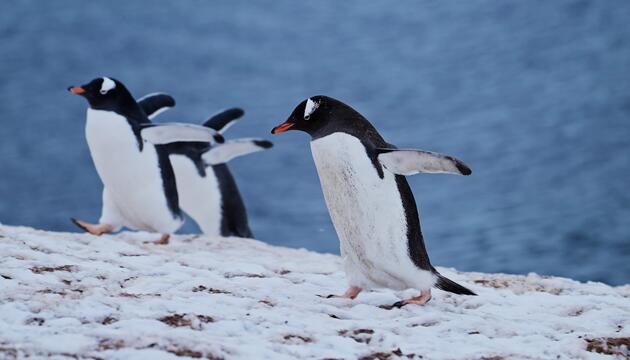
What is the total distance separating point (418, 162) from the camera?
2.90 m

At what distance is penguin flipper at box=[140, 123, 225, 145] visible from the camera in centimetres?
459

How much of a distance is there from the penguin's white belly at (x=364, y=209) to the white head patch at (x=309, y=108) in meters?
0.09

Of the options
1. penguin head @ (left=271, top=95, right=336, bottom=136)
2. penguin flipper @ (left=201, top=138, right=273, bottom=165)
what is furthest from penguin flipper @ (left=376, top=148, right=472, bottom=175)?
penguin flipper @ (left=201, top=138, right=273, bottom=165)

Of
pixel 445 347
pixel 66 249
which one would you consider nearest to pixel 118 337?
pixel 445 347

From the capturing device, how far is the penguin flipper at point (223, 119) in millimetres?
6254

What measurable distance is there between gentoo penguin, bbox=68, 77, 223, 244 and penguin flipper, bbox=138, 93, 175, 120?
0.96 m

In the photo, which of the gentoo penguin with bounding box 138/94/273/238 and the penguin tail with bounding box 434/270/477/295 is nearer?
the penguin tail with bounding box 434/270/477/295

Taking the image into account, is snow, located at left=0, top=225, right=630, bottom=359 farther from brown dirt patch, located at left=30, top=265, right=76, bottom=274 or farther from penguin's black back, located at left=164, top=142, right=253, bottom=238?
penguin's black back, located at left=164, top=142, right=253, bottom=238

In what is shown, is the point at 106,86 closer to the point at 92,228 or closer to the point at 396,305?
the point at 92,228

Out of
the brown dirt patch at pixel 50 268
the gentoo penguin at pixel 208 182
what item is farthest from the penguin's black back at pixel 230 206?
the brown dirt patch at pixel 50 268

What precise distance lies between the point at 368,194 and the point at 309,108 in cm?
35

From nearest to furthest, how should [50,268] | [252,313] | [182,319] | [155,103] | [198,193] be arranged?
[182,319] < [252,313] < [50,268] < [155,103] < [198,193]

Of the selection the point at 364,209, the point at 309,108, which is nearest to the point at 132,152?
the point at 309,108

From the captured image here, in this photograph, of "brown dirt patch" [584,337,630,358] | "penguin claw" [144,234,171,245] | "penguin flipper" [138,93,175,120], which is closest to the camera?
"brown dirt patch" [584,337,630,358]
